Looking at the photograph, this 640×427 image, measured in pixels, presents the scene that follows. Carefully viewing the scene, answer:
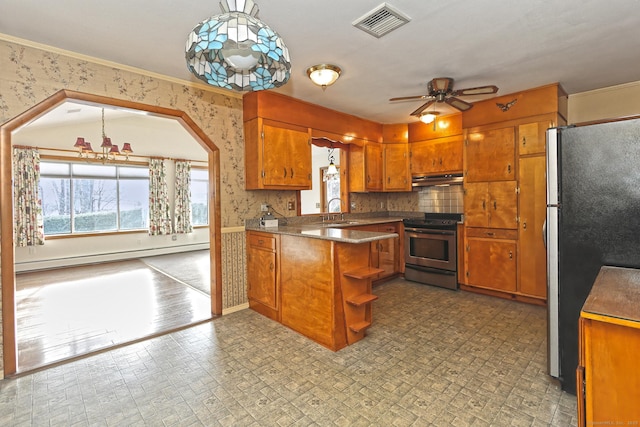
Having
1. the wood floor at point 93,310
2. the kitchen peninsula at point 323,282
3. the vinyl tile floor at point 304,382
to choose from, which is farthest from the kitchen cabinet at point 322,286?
the wood floor at point 93,310

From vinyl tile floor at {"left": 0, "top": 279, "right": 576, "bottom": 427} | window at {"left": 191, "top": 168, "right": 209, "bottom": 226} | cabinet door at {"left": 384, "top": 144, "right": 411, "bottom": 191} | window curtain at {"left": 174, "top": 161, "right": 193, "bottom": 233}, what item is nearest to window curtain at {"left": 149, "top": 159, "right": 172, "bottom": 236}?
window curtain at {"left": 174, "top": 161, "right": 193, "bottom": 233}

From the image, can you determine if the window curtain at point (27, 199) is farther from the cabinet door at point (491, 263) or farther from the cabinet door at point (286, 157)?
the cabinet door at point (491, 263)

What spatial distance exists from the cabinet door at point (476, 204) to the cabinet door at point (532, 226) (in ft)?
1.34

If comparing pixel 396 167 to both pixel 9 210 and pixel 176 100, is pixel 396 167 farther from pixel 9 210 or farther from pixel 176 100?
pixel 9 210

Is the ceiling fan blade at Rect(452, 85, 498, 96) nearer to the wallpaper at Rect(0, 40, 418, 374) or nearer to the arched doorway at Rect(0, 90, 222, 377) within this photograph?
the wallpaper at Rect(0, 40, 418, 374)

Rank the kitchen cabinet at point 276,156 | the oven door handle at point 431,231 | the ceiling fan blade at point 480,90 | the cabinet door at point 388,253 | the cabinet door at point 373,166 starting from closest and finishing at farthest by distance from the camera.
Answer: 1. the ceiling fan blade at point 480,90
2. the kitchen cabinet at point 276,156
3. the oven door handle at point 431,231
4. the cabinet door at point 388,253
5. the cabinet door at point 373,166

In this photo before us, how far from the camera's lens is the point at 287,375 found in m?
2.23

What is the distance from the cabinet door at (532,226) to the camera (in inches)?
139

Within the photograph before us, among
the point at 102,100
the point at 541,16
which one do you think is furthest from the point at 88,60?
the point at 541,16

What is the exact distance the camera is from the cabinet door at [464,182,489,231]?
13.1 ft

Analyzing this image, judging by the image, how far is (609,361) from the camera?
3.73 ft

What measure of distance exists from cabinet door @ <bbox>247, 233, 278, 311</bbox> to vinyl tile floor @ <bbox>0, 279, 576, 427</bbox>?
13.2 inches

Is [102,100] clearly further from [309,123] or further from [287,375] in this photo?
[287,375]

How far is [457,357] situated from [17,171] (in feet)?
25.9
